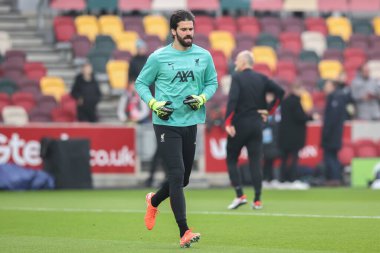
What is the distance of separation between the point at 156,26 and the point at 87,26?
1.99m

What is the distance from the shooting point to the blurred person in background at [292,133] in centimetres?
2316

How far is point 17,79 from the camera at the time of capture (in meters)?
26.6

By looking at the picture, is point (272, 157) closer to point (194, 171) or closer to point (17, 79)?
point (194, 171)

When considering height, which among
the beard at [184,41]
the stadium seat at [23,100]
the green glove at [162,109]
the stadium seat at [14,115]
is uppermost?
the beard at [184,41]

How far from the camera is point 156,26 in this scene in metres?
30.3

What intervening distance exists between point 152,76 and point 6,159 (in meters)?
12.2

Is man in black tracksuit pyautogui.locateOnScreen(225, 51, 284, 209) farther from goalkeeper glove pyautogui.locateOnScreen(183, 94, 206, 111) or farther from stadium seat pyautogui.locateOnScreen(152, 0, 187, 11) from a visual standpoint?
stadium seat pyautogui.locateOnScreen(152, 0, 187, 11)

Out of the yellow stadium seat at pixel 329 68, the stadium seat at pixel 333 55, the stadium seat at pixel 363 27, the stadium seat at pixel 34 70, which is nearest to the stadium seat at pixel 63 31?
the stadium seat at pixel 34 70

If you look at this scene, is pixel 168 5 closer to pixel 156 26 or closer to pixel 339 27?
pixel 156 26

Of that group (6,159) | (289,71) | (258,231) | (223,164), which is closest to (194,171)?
(223,164)

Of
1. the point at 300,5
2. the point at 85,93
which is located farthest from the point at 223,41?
the point at 85,93

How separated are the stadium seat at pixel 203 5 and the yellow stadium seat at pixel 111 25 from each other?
254 cm

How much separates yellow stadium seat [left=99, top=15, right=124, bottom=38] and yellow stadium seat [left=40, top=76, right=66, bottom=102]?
117 inches

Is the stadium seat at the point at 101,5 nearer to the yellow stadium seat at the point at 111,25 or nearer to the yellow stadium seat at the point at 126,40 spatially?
the yellow stadium seat at the point at 111,25
